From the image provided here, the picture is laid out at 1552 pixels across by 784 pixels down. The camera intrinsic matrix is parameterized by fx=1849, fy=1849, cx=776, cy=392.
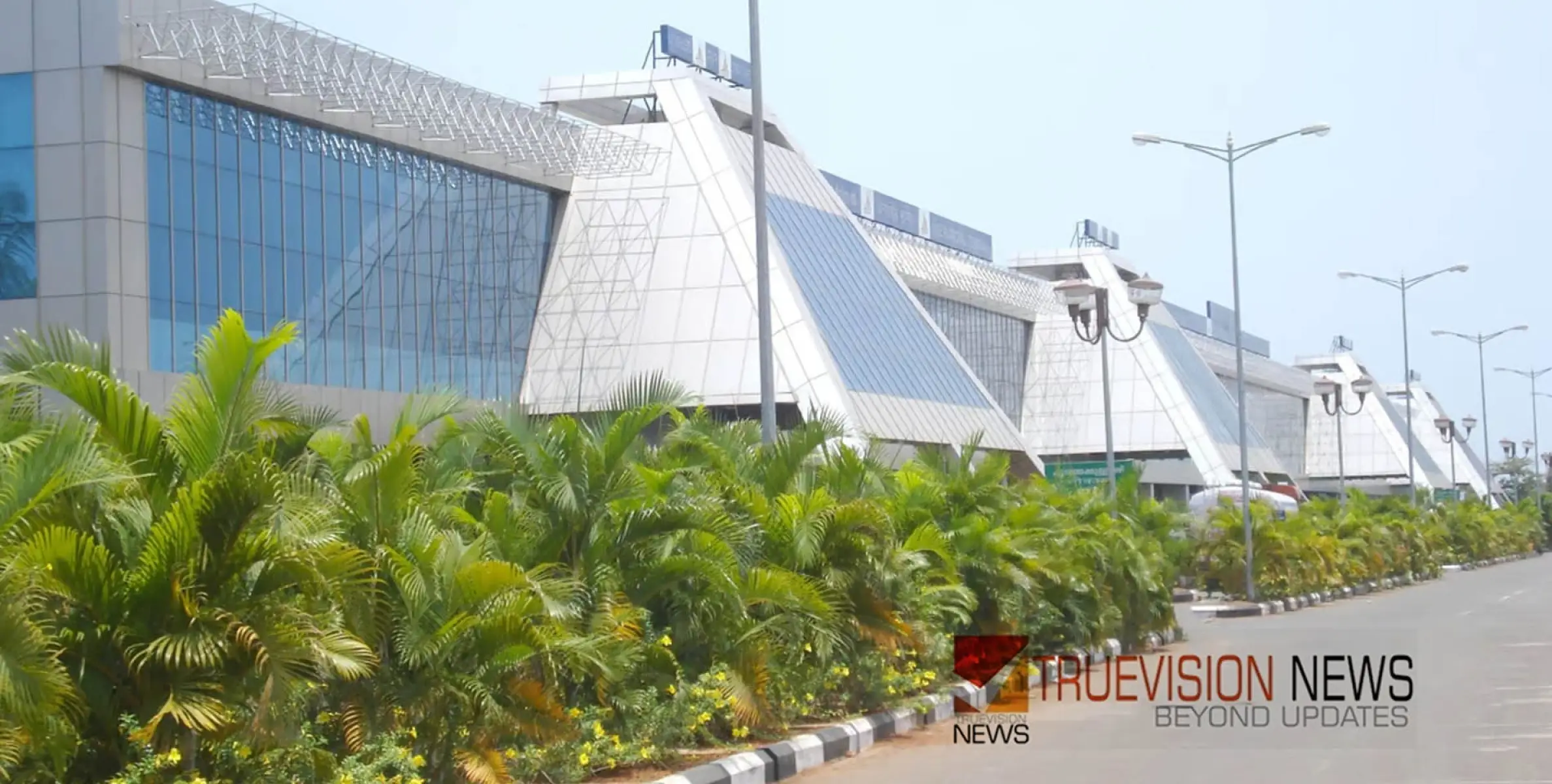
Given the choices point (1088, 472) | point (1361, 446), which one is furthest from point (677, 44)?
point (1361, 446)

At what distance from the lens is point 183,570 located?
8.29 metres

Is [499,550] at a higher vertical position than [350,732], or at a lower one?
higher

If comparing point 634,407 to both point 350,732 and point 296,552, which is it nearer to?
point 350,732

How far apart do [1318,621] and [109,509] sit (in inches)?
975

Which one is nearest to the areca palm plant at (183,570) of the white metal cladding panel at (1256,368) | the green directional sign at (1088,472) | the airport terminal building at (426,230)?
the airport terminal building at (426,230)

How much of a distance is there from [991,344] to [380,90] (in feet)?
141

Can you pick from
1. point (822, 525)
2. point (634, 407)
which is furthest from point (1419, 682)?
point (634, 407)

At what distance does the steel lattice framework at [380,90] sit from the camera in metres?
33.6

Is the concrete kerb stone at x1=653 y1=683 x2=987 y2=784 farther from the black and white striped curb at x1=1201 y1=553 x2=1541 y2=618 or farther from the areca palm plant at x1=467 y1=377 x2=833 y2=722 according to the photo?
the black and white striped curb at x1=1201 y1=553 x2=1541 y2=618

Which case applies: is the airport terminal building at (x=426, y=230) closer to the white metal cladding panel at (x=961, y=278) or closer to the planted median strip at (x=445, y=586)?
the white metal cladding panel at (x=961, y=278)

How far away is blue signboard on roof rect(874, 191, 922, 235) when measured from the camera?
2808 inches

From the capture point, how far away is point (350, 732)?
9.79 m

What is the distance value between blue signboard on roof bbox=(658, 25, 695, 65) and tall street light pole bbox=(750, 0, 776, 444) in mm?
31109

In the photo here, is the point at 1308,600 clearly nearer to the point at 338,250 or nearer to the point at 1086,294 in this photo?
the point at 1086,294
